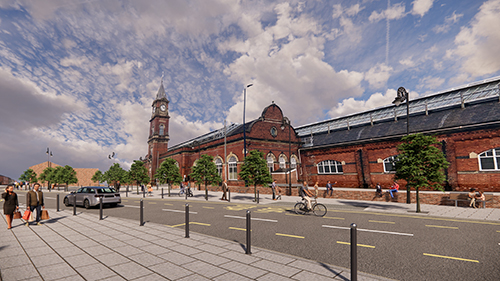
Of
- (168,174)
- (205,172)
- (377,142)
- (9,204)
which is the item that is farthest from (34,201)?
(377,142)

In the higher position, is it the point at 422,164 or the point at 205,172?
the point at 422,164

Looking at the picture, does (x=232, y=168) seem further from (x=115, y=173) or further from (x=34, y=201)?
(x=34, y=201)

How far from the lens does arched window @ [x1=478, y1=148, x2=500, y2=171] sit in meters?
19.9

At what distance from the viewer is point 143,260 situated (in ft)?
18.5

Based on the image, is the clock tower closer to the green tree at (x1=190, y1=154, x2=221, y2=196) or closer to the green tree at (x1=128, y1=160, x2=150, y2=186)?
the green tree at (x1=128, y1=160, x2=150, y2=186)

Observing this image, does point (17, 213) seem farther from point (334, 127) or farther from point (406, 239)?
point (334, 127)

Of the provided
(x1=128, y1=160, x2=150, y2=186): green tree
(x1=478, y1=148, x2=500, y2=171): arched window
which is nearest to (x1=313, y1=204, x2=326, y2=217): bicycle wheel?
(x1=478, y1=148, x2=500, y2=171): arched window

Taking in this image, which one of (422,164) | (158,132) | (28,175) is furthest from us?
(28,175)

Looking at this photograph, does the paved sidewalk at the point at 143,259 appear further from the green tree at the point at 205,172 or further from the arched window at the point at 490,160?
the arched window at the point at 490,160

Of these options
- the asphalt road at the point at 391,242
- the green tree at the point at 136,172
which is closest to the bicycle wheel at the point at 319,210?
the asphalt road at the point at 391,242

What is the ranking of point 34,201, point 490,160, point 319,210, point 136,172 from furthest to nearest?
point 136,172 → point 490,160 → point 319,210 → point 34,201

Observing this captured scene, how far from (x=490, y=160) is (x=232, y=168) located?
28.8 meters

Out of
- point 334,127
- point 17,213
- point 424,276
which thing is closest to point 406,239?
point 424,276

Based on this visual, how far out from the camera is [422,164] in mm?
13953
